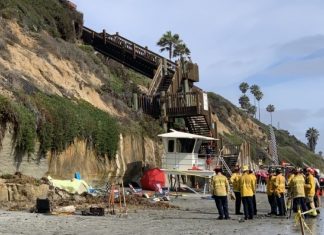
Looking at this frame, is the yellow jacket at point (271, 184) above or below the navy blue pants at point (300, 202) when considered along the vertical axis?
above

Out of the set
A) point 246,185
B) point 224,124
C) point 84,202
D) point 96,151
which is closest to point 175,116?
point 96,151

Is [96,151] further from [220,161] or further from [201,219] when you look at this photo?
[201,219]

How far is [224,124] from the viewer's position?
69500mm

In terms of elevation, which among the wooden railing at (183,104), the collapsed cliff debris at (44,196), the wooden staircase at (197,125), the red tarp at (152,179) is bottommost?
the collapsed cliff debris at (44,196)

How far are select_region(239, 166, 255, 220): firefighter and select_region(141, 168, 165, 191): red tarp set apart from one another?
39.9 feet

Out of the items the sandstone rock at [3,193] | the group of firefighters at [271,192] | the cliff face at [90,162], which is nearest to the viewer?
the group of firefighters at [271,192]

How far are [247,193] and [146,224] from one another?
403 cm

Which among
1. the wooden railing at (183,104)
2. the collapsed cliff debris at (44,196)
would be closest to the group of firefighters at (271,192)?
the collapsed cliff debris at (44,196)

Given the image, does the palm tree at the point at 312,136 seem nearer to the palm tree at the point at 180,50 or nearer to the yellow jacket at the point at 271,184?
the palm tree at the point at 180,50

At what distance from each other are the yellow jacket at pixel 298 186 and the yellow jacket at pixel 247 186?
55.9 inches

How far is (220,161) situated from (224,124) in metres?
34.3

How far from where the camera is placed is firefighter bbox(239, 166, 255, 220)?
18078 millimetres

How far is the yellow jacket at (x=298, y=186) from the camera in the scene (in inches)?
726

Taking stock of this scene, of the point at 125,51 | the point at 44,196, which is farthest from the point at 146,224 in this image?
the point at 125,51
